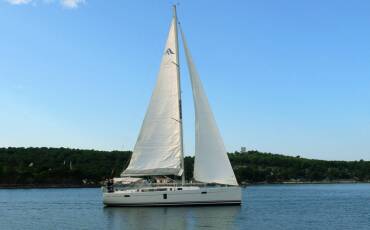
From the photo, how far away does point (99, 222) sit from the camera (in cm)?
3619

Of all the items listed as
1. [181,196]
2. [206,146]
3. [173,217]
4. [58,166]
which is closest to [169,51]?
[206,146]

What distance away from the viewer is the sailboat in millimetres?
41938

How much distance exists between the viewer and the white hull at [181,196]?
41656 millimetres

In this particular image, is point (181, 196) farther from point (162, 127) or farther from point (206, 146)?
point (162, 127)

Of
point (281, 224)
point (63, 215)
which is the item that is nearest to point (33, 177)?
point (63, 215)

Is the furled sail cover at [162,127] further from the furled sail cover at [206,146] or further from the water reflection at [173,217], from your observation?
the water reflection at [173,217]

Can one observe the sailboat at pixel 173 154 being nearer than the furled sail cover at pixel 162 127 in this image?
Yes

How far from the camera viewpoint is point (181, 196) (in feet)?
136

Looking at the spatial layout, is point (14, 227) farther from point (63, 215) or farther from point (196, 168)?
point (196, 168)

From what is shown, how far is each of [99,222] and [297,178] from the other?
166 m

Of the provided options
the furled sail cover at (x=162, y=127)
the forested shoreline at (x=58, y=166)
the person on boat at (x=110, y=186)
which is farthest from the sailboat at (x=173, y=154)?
the forested shoreline at (x=58, y=166)

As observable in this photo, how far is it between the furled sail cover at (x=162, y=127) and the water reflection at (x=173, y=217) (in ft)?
10.6

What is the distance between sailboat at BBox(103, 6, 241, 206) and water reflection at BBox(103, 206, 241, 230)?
0.90 meters

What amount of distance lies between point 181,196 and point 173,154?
321 centimetres
